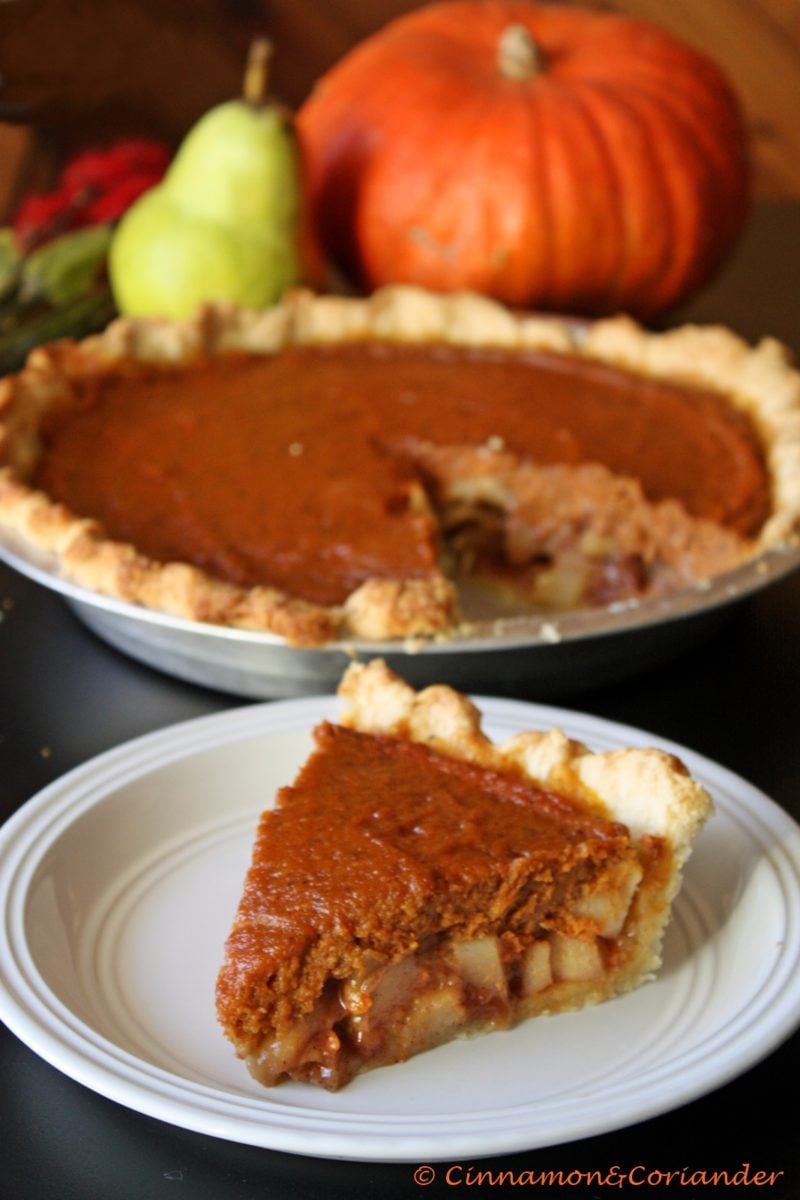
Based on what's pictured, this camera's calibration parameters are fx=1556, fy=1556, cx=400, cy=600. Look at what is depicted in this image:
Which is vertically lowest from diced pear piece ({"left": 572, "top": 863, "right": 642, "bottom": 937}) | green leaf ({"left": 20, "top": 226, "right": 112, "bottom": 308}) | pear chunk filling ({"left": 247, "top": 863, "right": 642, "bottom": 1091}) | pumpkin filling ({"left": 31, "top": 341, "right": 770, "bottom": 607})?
green leaf ({"left": 20, "top": 226, "right": 112, "bottom": 308})

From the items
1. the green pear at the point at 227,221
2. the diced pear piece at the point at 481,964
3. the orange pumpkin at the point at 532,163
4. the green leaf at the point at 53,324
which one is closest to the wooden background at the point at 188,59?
the green leaf at the point at 53,324

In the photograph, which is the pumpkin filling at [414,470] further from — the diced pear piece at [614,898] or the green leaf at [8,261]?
the diced pear piece at [614,898]

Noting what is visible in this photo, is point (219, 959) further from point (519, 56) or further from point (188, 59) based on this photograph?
point (188, 59)

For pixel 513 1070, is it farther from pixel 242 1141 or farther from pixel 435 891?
pixel 242 1141

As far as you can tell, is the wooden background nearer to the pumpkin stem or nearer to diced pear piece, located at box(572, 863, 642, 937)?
the pumpkin stem

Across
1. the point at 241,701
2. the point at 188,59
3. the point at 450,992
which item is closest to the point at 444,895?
the point at 450,992

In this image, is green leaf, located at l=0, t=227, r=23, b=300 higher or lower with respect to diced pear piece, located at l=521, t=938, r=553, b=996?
lower

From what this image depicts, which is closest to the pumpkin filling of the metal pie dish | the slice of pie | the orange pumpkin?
the metal pie dish
